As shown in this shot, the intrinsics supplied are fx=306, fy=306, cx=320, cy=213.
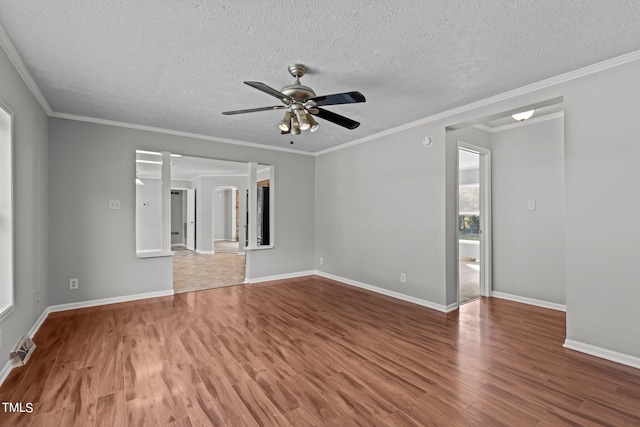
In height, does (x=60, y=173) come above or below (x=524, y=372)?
above

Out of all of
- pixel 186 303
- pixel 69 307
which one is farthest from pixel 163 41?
pixel 69 307

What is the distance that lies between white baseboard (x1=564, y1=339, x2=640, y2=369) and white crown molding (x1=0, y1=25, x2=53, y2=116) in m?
5.06

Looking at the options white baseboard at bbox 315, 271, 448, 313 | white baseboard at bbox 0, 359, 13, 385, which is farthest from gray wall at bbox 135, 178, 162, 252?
white baseboard at bbox 0, 359, 13, 385

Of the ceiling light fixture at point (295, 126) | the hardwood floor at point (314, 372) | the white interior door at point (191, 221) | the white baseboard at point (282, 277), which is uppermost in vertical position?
the ceiling light fixture at point (295, 126)

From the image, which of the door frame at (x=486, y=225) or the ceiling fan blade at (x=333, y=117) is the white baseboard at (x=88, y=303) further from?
the door frame at (x=486, y=225)

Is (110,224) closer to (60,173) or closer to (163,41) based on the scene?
(60,173)

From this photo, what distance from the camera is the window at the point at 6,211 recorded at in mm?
2383

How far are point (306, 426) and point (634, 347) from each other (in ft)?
8.72

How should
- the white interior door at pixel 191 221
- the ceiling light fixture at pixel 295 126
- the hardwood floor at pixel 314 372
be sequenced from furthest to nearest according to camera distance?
the white interior door at pixel 191 221 < the ceiling light fixture at pixel 295 126 < the hardwood floor at pixel 314 372

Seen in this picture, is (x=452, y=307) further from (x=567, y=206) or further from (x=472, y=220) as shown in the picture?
(x=472, y=220)

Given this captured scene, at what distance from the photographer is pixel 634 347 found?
242cm

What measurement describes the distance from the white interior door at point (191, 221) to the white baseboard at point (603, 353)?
983cm

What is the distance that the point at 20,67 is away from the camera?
255 cm

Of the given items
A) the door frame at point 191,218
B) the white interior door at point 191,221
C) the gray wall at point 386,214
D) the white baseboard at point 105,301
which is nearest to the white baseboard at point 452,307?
the gray wall at point 386,214
